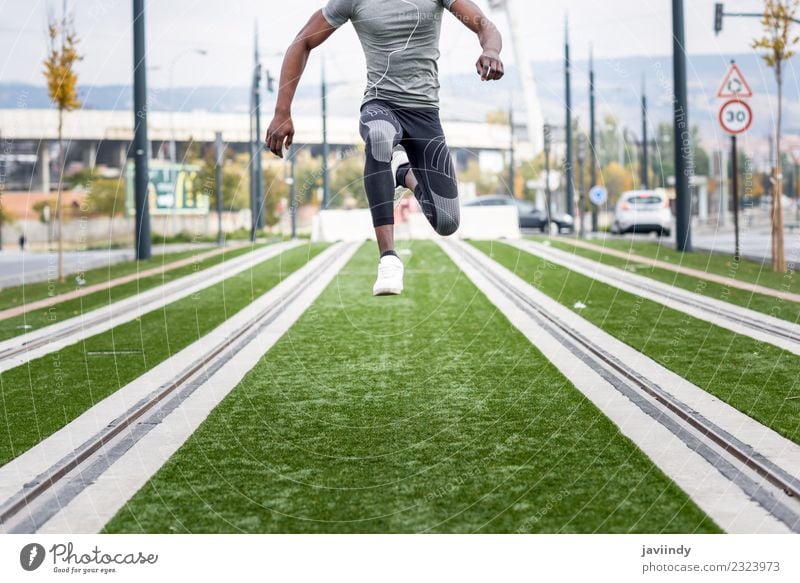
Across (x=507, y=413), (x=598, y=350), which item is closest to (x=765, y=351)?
(x=598, y=350)

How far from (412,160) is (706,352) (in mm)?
5202

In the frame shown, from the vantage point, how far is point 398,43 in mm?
6570

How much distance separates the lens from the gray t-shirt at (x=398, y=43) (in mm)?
6547

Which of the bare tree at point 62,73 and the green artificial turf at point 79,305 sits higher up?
the bare tree at point 62,73

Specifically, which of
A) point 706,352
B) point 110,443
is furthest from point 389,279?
point 706,352

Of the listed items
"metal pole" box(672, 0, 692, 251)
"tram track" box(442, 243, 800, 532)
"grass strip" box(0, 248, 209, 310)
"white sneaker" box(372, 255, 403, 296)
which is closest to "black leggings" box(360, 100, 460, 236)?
"white sneaker" box(372, 255, 403, 296)

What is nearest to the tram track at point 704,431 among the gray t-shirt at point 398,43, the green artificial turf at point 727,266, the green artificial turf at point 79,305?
the gray t-shirt at point 398,43

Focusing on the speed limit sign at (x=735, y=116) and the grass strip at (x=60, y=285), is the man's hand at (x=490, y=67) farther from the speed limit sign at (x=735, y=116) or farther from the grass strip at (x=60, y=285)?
the speed limit sign at (x=735, y=116)

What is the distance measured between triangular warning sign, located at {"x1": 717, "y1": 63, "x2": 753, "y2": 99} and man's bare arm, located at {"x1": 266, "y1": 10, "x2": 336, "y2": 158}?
1254 cm

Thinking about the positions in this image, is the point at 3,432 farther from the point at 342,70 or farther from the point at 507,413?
the point at 342,70

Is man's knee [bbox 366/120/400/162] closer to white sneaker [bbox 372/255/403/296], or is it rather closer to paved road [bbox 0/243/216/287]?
white sneaker [bbox 372/255/403/296]

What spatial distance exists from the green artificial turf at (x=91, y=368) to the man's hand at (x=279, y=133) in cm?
224

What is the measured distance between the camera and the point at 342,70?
33.9ft

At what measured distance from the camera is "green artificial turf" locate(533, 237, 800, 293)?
19562 mm
